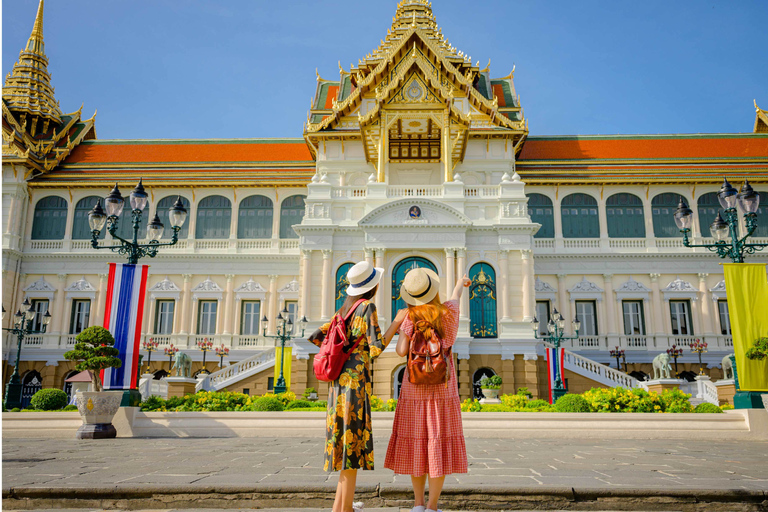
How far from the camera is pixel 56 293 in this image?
29.3 m

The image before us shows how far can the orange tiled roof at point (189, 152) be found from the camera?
3291 cm

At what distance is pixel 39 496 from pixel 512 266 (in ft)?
63.3

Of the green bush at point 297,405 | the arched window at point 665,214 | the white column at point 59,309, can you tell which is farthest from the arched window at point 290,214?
the arched window at point 665,214

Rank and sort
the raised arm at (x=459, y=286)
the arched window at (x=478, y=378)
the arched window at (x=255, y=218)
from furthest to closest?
the arched window at (x=255, y=218) → the arched window at (x=478, y=378) → the raised arm at (x=459, y=286)

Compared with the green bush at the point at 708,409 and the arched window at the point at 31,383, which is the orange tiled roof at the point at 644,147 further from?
the arched window at the point at 31,383

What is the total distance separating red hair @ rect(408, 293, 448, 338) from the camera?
15.4ft

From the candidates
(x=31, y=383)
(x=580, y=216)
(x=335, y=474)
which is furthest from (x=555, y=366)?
(x=31, y=383)

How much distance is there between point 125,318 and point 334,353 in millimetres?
9601

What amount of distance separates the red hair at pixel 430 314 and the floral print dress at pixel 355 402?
1.06 ft

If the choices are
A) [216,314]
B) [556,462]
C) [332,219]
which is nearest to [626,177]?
[332,219]

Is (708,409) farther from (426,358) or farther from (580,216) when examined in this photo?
(580,216)

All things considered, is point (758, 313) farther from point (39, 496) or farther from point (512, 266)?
point (39, 496)

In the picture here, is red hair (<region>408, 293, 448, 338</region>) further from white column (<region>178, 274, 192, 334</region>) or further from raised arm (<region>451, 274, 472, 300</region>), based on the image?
white column (<region>178, 274, 192, 334</region>)

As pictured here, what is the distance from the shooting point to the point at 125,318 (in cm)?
1270
